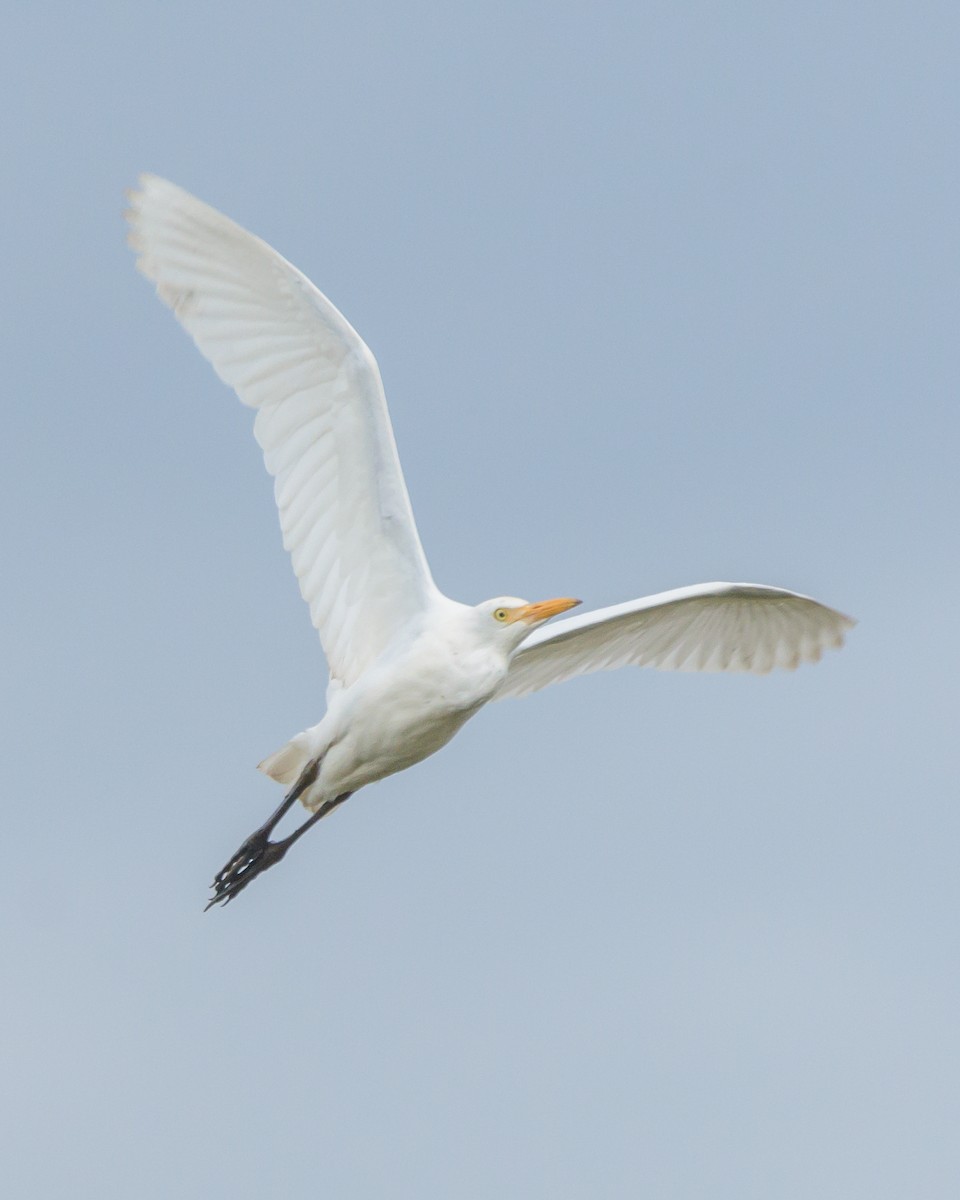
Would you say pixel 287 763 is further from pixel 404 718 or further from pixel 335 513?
pixel 335 513

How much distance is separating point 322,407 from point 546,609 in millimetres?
2265

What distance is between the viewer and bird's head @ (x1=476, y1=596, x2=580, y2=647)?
1736 cm

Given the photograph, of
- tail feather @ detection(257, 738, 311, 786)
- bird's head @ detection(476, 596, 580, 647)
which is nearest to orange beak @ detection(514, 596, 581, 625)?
bird's head @ detection(476, 596, 580, 647)

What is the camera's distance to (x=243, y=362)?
17.4 metres

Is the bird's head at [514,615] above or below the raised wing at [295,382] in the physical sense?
below

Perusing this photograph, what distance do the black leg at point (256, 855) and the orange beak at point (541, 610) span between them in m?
2.02

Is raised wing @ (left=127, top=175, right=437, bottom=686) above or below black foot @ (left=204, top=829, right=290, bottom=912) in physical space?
above

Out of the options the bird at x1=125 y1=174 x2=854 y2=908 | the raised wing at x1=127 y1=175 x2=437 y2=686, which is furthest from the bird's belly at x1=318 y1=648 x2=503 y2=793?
the raised wing at x1=127 y1=175 x2=437 y2=686

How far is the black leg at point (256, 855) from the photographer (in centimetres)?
1814

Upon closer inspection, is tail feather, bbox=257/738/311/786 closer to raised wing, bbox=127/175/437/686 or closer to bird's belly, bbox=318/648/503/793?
bird's belly, bbox=318/648/503/793

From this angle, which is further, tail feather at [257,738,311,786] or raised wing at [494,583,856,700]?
raised wing at [494,583,856,700]

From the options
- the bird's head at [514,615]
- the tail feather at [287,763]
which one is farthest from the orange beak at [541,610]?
the tail feather at [287,763]

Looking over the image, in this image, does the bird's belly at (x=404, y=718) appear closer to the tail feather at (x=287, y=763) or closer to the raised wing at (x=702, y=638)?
the tail feather at (x=287, y=763)

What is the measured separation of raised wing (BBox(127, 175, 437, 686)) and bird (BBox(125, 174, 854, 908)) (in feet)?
0.03
